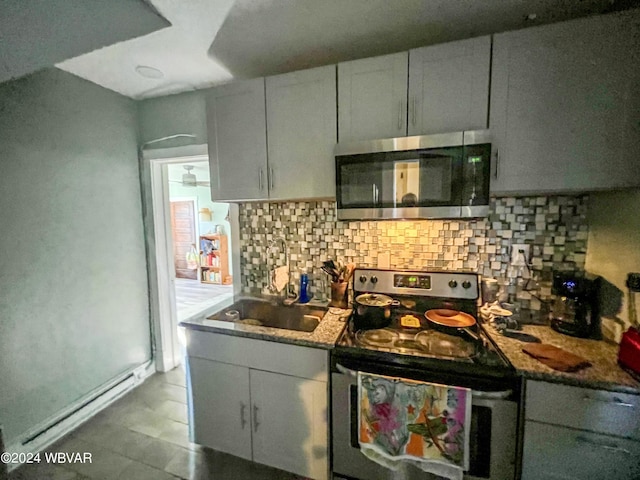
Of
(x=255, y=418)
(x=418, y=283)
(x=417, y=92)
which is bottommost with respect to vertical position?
(x=255, y=418)

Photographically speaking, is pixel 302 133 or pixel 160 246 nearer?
pixel 302 133

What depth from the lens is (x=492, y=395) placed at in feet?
3.61

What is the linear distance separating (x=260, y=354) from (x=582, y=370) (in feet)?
4.66

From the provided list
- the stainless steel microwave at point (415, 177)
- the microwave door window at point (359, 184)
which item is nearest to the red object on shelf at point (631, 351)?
the stainless steel microwave at point (415, 177)

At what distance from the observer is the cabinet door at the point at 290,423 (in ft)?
4.60

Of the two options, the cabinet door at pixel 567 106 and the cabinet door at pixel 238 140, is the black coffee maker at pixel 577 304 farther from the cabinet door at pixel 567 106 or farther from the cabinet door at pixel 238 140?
the cabinet door at pixel 238 140

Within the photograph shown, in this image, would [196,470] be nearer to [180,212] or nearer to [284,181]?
[284,181]

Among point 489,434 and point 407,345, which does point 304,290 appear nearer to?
point 407,345

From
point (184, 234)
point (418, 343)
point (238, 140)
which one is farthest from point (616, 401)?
point (184, 234)

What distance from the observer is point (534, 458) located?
1.12 meters

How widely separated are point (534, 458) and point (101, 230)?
296 cm

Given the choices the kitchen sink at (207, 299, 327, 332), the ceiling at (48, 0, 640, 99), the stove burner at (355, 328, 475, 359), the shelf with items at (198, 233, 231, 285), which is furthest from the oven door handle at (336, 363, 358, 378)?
the shelf with items at (198, 233, 231, 285)

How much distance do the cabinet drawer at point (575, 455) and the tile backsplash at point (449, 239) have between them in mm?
678

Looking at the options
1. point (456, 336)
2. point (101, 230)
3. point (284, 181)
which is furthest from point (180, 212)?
point (456, 336)
